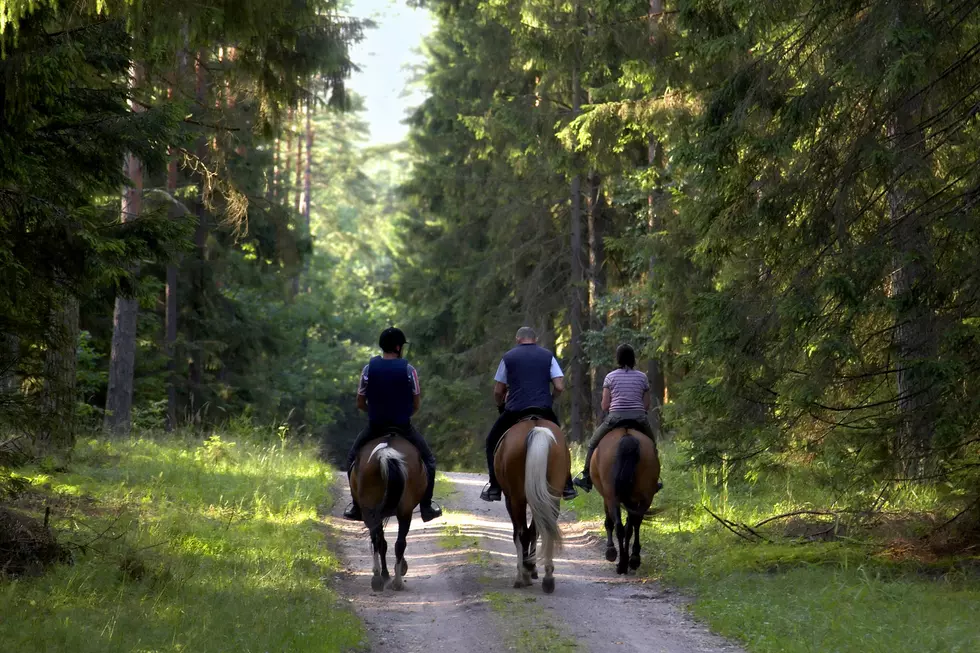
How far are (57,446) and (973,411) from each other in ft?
36.8

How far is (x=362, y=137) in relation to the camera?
229 feet

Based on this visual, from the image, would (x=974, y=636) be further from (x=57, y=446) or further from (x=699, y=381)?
(x=57, y=446)

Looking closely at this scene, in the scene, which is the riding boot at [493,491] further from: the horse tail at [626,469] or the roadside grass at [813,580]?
the roadside grass at [813,580]

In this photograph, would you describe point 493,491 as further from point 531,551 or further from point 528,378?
point 528,378

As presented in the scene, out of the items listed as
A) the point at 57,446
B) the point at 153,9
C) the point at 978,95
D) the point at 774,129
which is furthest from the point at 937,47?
the point at 57,446

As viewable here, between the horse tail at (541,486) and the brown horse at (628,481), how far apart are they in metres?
1.35

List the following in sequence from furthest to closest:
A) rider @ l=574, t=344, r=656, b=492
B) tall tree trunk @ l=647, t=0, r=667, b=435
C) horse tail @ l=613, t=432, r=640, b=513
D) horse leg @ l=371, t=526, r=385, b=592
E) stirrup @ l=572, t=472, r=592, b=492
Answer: tall tree trunk @ l=647, t=0, r=667, b=435
stirrup @ l=572, t=472, r=592, b=492
rider @ l=574, t=344, r=656, b=492
horse tail @ l=613, t=432, r=640, b=513
horse leg @ l=371, t=526, r=385, b=592

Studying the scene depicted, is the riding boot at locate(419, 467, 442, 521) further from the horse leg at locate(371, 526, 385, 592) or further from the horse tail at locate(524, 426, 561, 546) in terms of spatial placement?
the horse tail at locate(524, 426, 561, 546)

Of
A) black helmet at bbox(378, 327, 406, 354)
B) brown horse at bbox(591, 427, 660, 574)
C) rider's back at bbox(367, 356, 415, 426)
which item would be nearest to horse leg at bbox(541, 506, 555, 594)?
brown horse at bbox(591, 427, 660, 574)

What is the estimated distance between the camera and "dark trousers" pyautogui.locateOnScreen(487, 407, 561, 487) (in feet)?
34.5

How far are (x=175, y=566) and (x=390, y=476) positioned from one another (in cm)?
217

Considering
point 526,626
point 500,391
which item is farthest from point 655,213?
point 526,626

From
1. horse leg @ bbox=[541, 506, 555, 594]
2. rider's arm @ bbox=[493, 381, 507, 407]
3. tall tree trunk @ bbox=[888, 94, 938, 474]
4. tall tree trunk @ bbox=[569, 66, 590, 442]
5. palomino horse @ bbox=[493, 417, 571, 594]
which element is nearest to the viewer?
tall tree trunk @ bbox=[888, 94, 938, 474]

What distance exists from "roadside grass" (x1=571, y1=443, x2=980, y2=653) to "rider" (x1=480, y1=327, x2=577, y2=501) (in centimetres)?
195
